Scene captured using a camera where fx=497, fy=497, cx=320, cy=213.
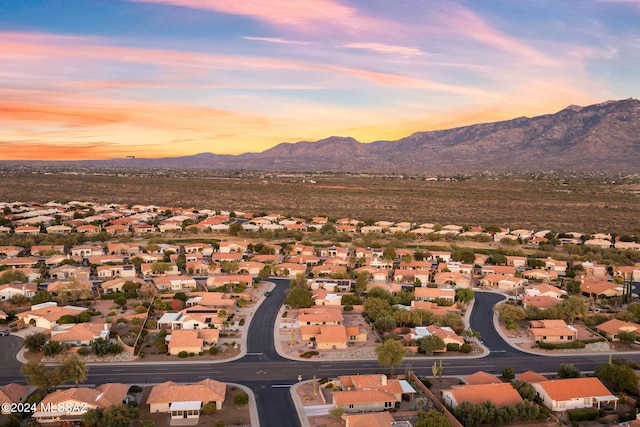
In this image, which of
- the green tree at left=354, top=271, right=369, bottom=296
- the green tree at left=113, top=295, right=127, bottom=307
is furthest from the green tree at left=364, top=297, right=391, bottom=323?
the green tree at left=113, top=295, right=127, bottom=307

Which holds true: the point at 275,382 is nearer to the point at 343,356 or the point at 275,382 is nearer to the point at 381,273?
the point at 343,356

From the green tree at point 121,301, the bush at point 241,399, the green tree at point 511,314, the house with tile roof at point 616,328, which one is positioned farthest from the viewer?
the green tree at point 121,301

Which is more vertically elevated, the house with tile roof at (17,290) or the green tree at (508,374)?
the house with tile roof at (17,290)

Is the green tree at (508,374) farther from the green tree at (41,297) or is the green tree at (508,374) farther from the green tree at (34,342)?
the green tree at (41,297)

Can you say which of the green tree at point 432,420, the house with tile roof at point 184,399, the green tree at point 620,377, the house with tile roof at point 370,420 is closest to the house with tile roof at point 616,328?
the green tree at point 620,377

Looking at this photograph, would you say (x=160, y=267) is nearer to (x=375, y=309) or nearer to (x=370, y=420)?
(x=375, y=309)

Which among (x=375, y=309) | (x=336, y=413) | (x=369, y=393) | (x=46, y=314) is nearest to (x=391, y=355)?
(x=369, y=393)
